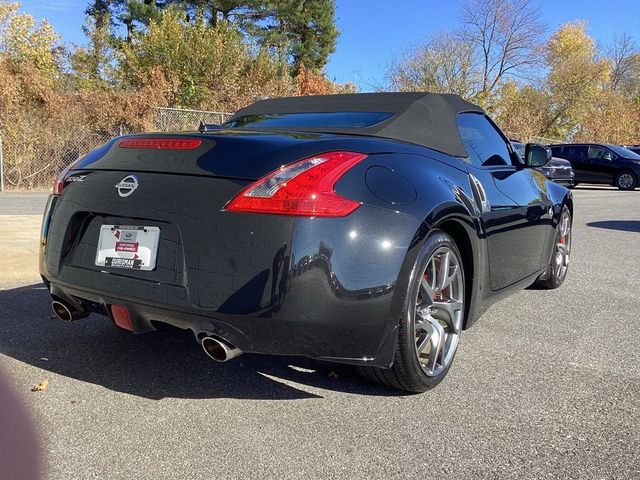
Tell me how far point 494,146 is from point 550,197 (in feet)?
2.70

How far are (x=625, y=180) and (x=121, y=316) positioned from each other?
21.5 meters

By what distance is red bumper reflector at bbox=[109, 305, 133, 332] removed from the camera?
2.57 m

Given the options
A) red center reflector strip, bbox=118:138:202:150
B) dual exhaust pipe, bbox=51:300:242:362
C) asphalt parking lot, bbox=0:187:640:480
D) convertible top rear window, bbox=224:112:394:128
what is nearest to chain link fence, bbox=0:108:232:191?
asphalt parking lot, bbox=0:187:640:480

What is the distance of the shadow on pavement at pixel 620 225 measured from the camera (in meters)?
9.64

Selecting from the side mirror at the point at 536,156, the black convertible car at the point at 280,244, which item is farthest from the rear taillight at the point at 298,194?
the side mirror at the point at 536,156

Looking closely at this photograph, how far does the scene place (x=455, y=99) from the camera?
399 cm

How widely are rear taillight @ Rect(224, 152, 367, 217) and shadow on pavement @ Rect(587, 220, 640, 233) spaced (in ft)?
28.3

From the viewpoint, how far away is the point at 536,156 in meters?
4.36

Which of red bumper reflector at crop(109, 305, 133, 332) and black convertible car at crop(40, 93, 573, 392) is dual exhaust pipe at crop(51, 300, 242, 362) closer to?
black convertible car at crop(40, 93, 573, 392)

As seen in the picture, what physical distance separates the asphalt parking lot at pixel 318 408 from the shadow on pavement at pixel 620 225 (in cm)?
635

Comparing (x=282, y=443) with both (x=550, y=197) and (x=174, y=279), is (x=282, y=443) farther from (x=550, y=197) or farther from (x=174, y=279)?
(x=550, y=197)

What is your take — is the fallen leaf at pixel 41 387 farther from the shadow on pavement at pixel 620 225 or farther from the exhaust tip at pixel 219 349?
the shadow on pavement at pixel 620 225

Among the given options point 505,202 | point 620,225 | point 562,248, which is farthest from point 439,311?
point 620,225

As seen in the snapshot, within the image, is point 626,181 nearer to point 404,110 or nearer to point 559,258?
point 559,258
